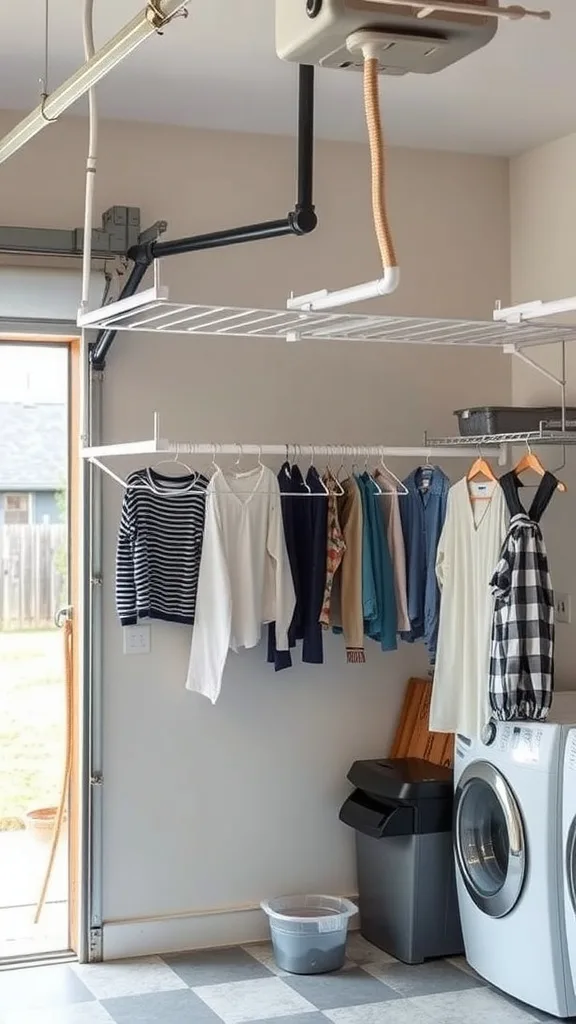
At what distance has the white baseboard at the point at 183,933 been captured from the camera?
4.26 meters

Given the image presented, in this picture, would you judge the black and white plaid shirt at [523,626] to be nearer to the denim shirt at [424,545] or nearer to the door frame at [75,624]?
the denim shirt at [424,545]

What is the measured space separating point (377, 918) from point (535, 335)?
7.00 feet

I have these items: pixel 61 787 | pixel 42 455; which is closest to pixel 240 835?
pixel 61 787

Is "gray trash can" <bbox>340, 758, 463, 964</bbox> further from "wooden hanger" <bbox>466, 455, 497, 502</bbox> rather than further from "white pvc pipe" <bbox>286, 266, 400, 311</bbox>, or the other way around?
"white pvc pipe" <bbox>286, 266, 400, 311</bbox>

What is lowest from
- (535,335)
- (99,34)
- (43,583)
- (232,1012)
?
(232,1012)

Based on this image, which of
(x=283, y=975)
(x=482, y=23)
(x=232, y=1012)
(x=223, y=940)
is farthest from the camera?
(x=223, y=940)

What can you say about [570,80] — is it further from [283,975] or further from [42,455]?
[283,975]

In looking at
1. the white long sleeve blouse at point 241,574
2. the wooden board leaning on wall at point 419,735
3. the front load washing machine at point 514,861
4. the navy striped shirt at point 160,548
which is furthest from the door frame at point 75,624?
the front load washing machine at point 514,861

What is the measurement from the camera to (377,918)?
437 cm

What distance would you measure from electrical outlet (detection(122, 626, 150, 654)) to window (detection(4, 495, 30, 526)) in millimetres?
549

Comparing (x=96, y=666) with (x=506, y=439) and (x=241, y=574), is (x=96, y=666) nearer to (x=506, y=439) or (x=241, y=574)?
(x=241, y=574)

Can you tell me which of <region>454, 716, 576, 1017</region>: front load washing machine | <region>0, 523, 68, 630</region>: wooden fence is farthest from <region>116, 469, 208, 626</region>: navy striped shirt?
<region>454, 716, 576, 1017</region>: front load washing machine

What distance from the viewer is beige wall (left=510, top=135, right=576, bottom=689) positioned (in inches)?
176

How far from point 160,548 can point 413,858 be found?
1.35 metres
